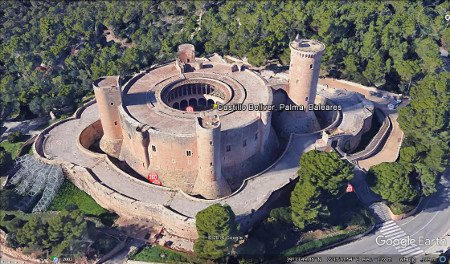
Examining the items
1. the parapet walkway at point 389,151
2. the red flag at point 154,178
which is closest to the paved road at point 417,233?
the parapet walkway at point 389,151

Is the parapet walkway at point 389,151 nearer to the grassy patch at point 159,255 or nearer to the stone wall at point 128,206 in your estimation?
the stone wall at point 128,206

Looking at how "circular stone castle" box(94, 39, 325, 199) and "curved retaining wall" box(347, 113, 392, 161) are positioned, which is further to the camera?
"curved retaining wall" box(347, 113, 392, 161)

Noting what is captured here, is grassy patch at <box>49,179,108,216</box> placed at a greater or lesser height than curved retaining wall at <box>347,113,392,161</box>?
lesser

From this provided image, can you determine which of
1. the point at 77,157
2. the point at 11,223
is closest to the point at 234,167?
the point at 77,157

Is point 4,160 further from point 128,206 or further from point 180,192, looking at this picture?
point 180,192

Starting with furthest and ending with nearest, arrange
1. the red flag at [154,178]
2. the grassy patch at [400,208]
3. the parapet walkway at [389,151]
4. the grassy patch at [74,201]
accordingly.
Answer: the parapet walkway at [389,151] < the red flag at [154,178] < the grassy patch at [74,201] < the grassy patch at [400,208]

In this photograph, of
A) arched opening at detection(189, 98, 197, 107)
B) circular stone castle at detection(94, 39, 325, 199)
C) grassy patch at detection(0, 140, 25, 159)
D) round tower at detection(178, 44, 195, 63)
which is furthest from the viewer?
round tower at detection(178, 44, 195, 63)

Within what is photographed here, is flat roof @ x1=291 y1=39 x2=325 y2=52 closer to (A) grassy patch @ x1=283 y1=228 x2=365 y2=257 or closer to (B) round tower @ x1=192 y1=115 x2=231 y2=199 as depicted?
(B) round tower @ x1=192 y1=115 x2=231 y2=199

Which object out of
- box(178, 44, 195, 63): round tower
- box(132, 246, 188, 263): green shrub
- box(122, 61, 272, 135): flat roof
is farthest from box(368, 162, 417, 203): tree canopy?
box(178, 44, 195, 63): round tower
